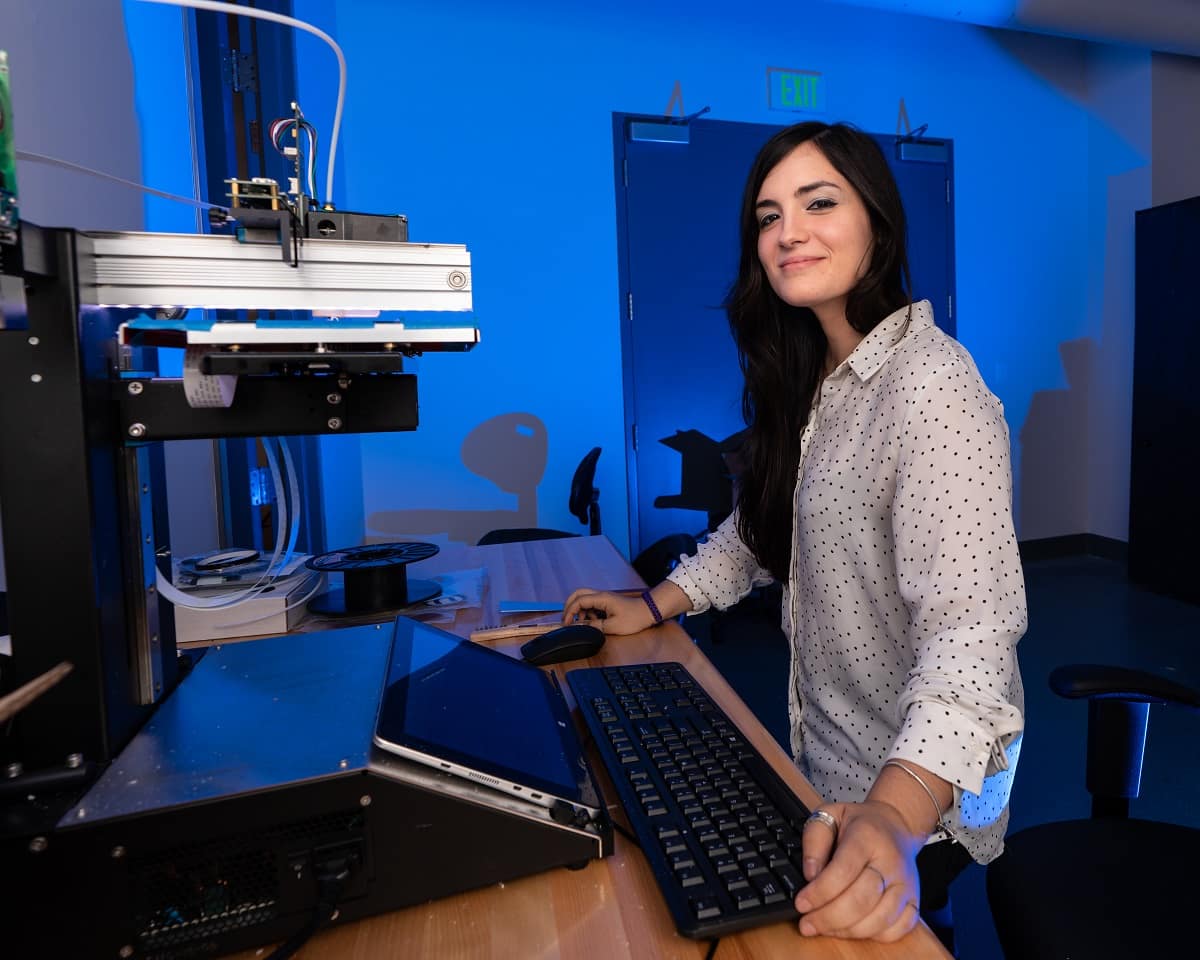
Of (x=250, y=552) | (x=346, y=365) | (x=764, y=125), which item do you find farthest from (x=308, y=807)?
(x=764, y=125)

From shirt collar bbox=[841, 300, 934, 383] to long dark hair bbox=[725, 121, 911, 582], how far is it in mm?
56

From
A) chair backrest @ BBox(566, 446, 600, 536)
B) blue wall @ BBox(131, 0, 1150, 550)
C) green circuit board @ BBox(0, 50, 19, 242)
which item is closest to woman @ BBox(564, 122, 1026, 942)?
green circuit board @ BBox(0, 50, 19, 242)

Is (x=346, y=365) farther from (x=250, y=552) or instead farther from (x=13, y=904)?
(x=250, y=552)

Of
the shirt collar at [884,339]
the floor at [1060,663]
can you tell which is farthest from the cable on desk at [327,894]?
the floor at [1060,663]

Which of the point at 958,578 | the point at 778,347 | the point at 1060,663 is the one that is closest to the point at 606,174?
the point at 778,347

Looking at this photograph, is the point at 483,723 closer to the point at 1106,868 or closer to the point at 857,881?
the point at 857,881

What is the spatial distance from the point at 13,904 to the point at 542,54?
415 centimetres

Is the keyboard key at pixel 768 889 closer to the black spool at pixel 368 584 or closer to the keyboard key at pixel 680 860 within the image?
the keyboard key at pixel 680 860

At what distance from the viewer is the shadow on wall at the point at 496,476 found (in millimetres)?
3795

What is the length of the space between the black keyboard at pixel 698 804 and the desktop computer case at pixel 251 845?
7 centimetres

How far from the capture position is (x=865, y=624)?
110 cm

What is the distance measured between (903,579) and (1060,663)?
111 inches

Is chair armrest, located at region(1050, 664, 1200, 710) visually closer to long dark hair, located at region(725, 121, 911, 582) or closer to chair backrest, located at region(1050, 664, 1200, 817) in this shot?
chair backrest, located at region(1050, 664, 1200, 817)

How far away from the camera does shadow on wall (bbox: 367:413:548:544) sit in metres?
3.79
